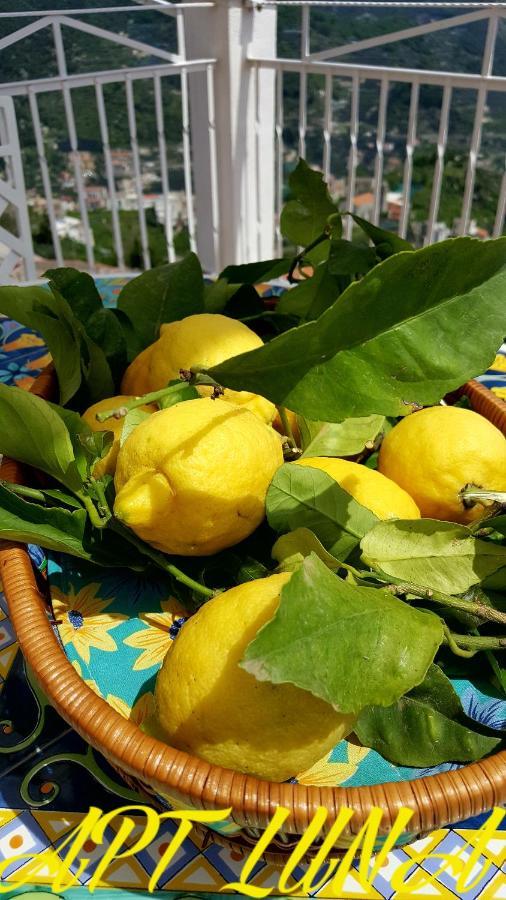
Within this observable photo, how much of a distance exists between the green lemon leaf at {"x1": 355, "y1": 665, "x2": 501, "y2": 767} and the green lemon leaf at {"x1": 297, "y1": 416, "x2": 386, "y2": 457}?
0.18m

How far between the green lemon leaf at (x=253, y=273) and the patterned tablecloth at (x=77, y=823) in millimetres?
435

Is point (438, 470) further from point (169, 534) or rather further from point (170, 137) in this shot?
point (170, 137)

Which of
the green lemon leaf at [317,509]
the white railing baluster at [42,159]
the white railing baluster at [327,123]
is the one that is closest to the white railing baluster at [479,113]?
the white railing baluster at [327,123]

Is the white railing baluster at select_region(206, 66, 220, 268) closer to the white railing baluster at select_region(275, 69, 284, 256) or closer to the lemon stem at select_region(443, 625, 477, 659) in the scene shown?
the white railing baluster at select_region(275, 69, 284, 256)

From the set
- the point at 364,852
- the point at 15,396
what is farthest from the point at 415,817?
the point at 15,396

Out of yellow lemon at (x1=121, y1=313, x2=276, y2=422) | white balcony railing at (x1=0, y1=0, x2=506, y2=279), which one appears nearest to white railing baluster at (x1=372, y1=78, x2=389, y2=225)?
white balcony railing at (x1=0, y1=0, x2=506, y2=279)

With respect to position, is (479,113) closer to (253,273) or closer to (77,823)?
(253,273)

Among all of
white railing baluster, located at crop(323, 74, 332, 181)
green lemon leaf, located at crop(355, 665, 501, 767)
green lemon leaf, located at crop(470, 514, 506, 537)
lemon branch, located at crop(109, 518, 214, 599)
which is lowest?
white railing baluster, located at crop(323, 74, 332, 181)

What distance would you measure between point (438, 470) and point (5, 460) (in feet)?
1.01

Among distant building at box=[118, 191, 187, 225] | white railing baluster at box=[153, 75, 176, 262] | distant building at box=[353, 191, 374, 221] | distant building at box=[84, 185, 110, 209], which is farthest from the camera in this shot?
distant building at box=[353, 191, 374, 221]

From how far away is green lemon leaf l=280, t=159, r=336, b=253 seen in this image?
25.6 inches

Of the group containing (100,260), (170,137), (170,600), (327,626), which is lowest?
(100,260)

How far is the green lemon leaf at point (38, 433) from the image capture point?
1.49 feet

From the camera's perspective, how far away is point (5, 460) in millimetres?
517
